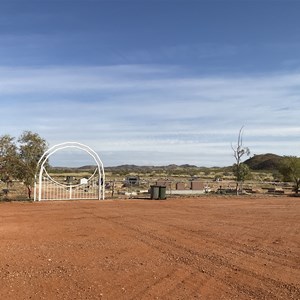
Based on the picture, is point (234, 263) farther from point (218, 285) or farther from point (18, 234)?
point (18, 234)

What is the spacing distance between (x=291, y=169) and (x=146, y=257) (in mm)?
38755

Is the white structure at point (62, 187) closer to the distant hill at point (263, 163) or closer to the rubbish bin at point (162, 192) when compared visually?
the rubbish bin at point (162, 192)

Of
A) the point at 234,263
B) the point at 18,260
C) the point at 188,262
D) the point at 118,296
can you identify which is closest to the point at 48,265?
the point at 18,260

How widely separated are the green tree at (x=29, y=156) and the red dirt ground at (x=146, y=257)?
26.6ft

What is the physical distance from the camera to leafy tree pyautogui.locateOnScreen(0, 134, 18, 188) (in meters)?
25.6

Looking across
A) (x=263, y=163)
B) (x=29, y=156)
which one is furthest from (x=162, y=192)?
(x=263, y=163)

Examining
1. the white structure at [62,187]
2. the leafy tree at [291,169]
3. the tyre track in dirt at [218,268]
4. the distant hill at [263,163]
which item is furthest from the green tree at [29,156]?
the distant hill at [263,163]

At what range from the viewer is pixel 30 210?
20.9m

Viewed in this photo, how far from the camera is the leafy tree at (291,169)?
45312 mm

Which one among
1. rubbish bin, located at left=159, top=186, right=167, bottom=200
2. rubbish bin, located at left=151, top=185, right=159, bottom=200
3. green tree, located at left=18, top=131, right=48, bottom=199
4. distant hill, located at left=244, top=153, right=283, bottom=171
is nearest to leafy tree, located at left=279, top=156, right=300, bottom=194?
rubbish bin, located at left=159, top=186, right=167, bottom=200

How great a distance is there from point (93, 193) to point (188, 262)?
857 inches

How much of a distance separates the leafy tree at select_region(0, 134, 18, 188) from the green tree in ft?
1.78

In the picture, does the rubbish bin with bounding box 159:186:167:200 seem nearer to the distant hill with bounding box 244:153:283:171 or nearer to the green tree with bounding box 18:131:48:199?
the green tree with bounding box 18:131:48:199

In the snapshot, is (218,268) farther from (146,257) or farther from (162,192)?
(162,192)
